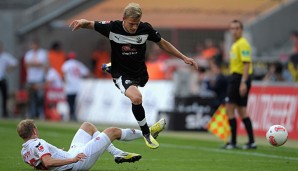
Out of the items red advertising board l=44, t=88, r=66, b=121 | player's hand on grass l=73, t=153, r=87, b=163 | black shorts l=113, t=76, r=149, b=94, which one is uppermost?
black shorts l=113, t=76, r=149, b=94

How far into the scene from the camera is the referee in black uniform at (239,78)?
1642cm

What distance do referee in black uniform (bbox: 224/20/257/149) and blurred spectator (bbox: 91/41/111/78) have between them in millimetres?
13600

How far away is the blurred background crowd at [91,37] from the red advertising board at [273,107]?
6.11 metres

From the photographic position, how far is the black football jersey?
13.2m

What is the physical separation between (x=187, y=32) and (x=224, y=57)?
352 centimetres

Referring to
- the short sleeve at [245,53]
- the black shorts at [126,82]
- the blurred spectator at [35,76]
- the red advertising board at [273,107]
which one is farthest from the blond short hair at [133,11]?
the blurred spectator at [35,76]

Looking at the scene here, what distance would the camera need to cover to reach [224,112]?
60.2 feet

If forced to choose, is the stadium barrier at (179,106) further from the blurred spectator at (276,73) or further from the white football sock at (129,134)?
the white football sock at (129,134)

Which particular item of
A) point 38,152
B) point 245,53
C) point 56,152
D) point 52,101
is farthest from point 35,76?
point 38,152

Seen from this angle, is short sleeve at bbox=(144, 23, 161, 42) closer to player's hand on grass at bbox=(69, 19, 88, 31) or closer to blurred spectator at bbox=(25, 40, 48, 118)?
player's hand on grass at bbox=(69, 19, 88, 31)

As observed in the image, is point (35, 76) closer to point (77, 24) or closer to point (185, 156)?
point (185, 156)

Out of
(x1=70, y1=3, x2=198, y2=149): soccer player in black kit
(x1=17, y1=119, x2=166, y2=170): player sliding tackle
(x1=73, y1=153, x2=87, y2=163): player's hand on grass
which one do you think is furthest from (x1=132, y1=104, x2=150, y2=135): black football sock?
(x1=73, y1=153, x2=87, y2=163): player's hand on grass

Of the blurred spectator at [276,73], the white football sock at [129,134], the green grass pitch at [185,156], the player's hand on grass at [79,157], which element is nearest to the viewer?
the player's hand on grass at [79,157]

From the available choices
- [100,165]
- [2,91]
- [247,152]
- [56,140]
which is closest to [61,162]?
[100,165]
